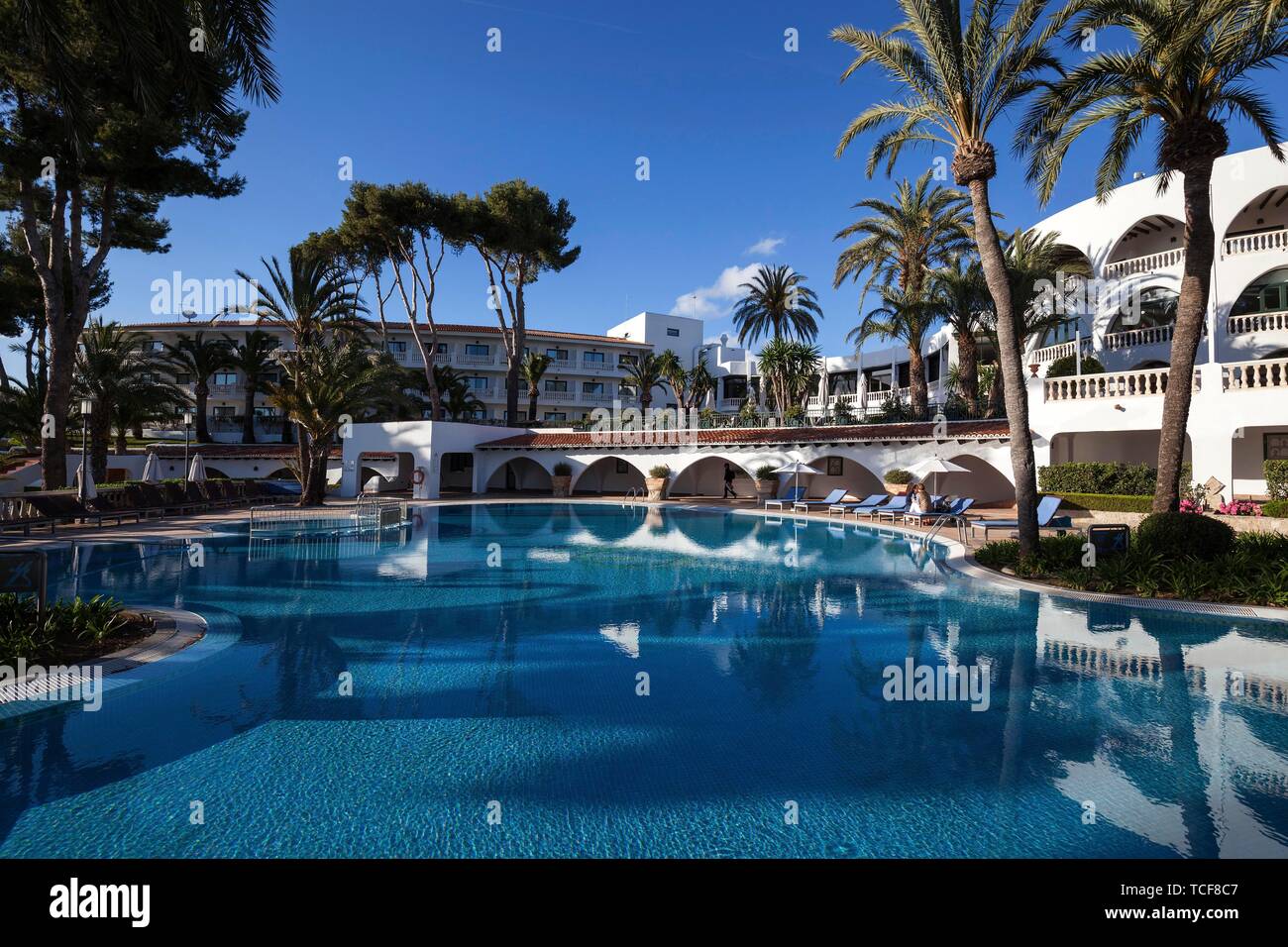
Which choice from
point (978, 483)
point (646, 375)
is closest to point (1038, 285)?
point (978, 483)

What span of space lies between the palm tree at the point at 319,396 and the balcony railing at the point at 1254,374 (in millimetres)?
27327

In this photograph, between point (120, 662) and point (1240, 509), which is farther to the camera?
point (1240, 509)

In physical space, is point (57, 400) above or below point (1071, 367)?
below

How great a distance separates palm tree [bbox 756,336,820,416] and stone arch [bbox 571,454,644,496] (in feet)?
29.3

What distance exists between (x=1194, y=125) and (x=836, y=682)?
12283mm

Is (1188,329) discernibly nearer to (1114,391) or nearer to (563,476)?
(1114,391)

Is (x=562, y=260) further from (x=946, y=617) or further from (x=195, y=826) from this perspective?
(x=195, y=826)

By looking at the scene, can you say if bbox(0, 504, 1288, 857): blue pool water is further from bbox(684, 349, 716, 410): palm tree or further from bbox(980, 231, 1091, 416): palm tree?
bbox(684, 349, 716, 410): palm tree

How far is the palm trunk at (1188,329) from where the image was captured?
37.9ft

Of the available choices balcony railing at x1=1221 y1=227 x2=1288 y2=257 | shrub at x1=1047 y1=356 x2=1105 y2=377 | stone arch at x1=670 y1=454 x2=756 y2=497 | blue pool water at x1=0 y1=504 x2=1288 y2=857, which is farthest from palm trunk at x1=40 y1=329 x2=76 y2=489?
balcony railing at x1=1221 y1=227 x2=1288 y2=257

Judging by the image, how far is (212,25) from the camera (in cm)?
828

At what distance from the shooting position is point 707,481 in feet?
113

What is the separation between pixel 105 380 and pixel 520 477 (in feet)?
65.3

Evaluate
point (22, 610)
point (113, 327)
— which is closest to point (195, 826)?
point (22, 610)
